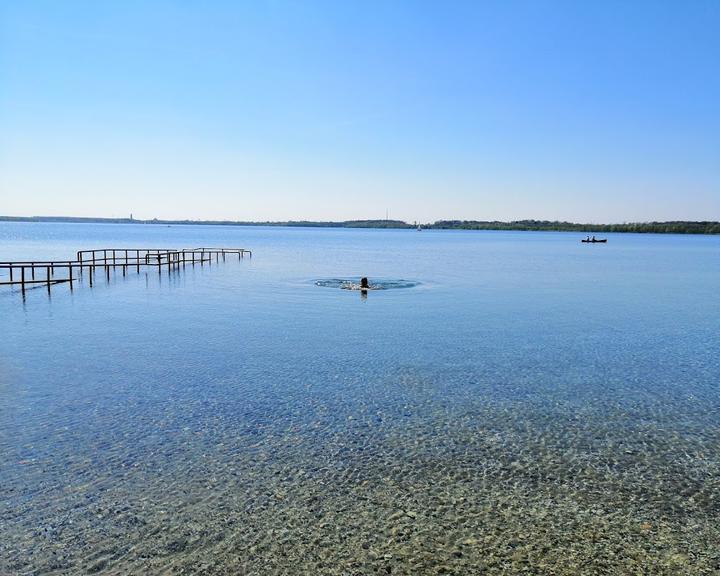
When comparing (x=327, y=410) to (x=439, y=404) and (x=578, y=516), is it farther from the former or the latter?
(x=578, y=516)

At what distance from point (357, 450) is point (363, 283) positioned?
2174 centimetres

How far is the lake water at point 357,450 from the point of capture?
5.64m

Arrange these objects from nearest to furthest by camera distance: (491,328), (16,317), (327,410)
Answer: (327,410) → (491,328) → (16,317)

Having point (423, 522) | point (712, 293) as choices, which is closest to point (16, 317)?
point (423, 522)

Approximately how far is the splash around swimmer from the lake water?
12.2 meters

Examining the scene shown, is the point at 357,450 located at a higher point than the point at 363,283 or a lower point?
lower

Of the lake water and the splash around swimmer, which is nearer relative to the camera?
the lake water

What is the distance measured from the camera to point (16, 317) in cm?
1975

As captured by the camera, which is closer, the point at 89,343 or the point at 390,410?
the point at 390,410

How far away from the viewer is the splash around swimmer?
1190 inches

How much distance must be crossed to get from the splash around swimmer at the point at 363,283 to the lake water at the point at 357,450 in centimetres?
1222

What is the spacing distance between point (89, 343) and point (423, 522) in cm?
1235

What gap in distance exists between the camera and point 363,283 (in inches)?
1169

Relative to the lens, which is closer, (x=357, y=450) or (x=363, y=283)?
(x=357, y=450)
